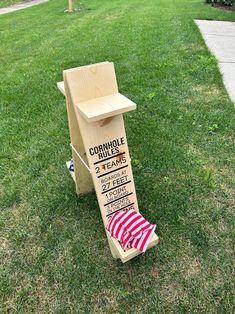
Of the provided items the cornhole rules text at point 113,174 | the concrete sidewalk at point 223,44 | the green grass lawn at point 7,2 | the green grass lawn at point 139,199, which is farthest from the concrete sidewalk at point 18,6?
the cornhole rules text at point 113,174

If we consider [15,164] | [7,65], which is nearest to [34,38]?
[7,65]

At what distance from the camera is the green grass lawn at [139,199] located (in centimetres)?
195

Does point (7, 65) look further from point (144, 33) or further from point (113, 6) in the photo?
point (113, 6)

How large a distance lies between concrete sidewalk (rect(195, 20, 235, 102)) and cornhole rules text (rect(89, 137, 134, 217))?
2.64 m

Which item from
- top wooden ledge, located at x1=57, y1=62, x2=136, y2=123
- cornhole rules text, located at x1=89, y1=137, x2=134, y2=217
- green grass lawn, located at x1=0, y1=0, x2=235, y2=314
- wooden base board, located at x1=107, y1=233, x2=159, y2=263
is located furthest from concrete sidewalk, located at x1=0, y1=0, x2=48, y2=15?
wooden base board, located at x1=107, y1=233, x2=159, y2=263

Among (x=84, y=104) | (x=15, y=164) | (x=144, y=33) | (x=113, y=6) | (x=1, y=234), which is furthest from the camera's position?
(x=113, y=6)

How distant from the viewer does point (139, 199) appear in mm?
2580

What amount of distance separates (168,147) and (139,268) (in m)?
1.46

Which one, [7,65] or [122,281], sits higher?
[7,65]

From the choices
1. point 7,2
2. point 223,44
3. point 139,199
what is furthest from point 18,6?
point 139,199

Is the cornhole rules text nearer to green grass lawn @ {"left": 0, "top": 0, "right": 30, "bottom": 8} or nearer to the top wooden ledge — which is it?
the top wooden ledge

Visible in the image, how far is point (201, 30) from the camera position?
24.1 feet

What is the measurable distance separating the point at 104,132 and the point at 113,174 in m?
0.32

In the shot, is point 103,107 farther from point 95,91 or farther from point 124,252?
point 124,252
